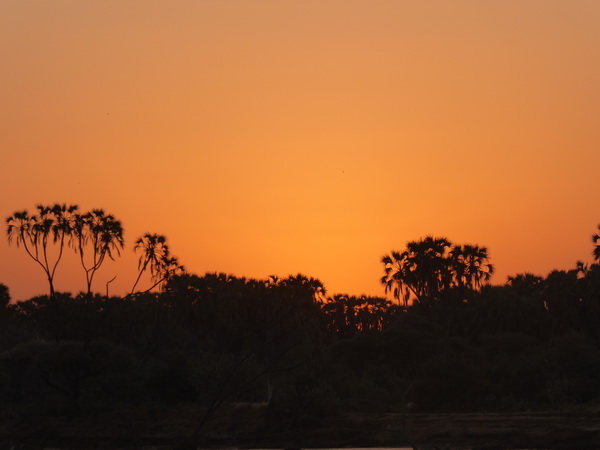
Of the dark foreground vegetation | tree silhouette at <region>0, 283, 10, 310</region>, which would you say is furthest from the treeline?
tree silhouette at <region>0, 283, 10, 310</region>

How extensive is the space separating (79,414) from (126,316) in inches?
590

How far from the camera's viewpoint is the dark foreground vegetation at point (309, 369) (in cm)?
5109

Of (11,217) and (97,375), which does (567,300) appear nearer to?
(97,375)

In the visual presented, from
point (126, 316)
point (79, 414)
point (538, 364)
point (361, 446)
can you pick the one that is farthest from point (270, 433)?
point (126, 316)

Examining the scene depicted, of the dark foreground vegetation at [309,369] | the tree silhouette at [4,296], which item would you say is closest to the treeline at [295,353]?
the dark foreground vegetation at [309,369]

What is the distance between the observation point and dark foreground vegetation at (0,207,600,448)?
5109 centimetres

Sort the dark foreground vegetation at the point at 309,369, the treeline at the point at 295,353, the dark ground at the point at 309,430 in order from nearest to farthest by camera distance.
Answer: the dark ground at the point at 309,430 < the dark foreground vegetation at the point at 309,369 < the treeline at the point at 295,353

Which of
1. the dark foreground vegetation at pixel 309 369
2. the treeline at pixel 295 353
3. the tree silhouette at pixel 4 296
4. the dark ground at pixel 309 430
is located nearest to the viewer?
the dark ground at pixel 309 430

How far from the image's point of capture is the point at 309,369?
66.1m

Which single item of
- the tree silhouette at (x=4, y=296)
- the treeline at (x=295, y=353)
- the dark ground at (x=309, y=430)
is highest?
the tree silhouette at (x=4, y=296)

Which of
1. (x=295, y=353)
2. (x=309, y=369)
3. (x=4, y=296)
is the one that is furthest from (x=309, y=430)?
(x=4, y=296)

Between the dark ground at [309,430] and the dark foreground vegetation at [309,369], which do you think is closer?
the dark ground at [309,430]

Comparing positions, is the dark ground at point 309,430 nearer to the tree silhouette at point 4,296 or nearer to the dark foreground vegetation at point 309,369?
the dark foreground vegetation at point 309,369

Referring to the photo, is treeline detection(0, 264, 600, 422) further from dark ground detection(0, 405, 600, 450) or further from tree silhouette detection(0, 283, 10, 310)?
tree silhouette detection(0, 283, 10, 310)
